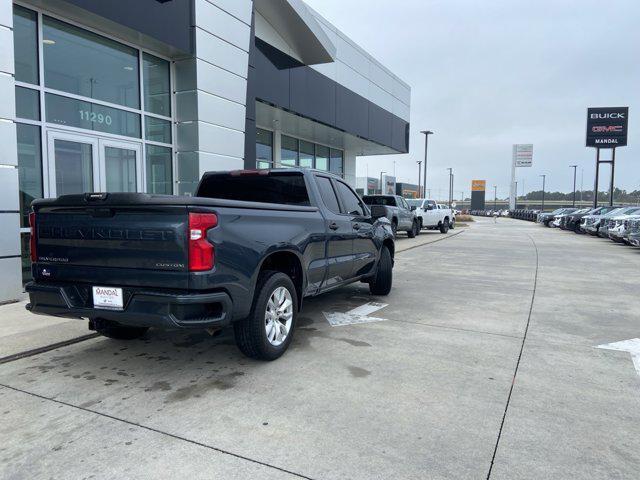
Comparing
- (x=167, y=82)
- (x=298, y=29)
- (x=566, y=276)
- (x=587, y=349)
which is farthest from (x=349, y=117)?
(x=587, y=349)

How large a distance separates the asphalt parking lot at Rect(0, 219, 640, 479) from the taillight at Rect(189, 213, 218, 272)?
1072 mm

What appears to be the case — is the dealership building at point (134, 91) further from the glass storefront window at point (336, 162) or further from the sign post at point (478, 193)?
the sign post at point (478, 193)

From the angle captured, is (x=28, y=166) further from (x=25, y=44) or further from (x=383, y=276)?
(x=383, y=276)

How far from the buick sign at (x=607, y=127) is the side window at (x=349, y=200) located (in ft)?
152

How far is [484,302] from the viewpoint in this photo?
747cm

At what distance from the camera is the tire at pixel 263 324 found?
166 inches

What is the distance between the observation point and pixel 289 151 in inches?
792

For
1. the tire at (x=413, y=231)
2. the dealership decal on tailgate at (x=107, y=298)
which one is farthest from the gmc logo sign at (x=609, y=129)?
the dealership decal on tailgate at (x=107, y=298)

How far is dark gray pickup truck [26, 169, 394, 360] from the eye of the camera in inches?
142

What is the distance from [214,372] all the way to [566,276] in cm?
883

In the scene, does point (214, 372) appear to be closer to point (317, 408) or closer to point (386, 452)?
point (317, 408)

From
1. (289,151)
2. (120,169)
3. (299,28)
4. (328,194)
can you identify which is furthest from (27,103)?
(289,151)

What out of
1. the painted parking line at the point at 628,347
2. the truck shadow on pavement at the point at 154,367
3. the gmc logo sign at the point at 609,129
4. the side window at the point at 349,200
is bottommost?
the truck shadow on pavement at the point at 154,367

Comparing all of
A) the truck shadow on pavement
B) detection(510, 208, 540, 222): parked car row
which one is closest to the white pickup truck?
the truck shadow on pavement
